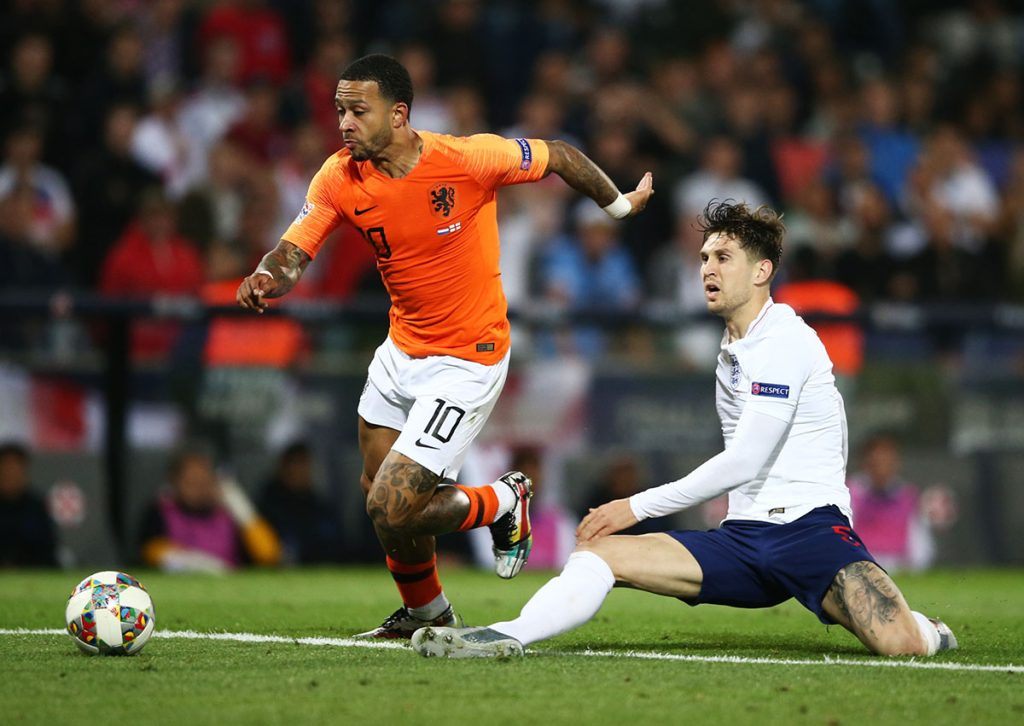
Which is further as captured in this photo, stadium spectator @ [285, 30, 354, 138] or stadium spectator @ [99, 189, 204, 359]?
stadium spectator @ [285, 30, 354, 138]

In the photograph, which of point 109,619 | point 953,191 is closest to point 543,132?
point 953,191

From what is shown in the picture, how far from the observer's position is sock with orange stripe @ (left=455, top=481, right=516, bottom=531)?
6.89 m

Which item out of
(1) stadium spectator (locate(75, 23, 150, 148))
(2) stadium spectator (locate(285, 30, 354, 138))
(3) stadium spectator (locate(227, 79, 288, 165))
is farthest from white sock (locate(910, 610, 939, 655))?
(1) stadium spectator (locate(75, 23, 150, 148))

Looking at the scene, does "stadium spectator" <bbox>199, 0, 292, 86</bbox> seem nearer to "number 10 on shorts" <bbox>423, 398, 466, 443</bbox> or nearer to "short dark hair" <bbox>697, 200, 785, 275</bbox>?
"number 10 on shorts" <bbox>423, 398, 466, 443</bbox>

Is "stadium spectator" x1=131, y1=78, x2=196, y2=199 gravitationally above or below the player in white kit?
above

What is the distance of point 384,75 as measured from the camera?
680 cm

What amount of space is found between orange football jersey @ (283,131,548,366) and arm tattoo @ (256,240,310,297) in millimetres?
57

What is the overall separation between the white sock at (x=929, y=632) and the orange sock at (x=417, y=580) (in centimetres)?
207

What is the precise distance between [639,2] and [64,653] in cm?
1235

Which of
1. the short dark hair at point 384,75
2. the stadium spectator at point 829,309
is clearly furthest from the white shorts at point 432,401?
the stadium spectator at point 829,309

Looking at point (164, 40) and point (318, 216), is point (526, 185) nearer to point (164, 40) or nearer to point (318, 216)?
point (164, 40)

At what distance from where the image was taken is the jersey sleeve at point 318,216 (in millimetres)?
6926

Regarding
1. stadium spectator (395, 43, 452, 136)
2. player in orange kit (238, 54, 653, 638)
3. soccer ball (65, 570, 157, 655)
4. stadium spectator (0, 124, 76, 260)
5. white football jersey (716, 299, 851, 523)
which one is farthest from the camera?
stadium spectator (395, 43, 452, 136)

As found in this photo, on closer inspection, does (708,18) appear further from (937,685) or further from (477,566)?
(937,685)
